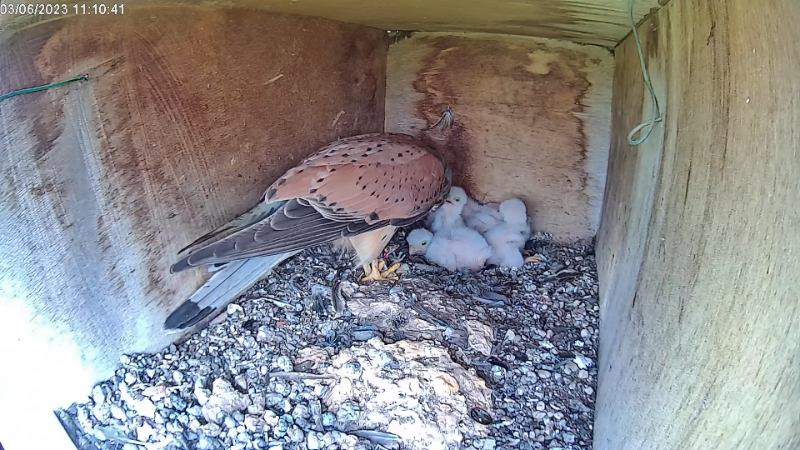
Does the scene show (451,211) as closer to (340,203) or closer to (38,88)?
(340,203)

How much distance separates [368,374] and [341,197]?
0.63 m

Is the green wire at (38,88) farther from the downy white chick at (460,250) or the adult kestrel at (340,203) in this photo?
the downy white chick at (460,250)

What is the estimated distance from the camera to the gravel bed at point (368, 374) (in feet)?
5.00

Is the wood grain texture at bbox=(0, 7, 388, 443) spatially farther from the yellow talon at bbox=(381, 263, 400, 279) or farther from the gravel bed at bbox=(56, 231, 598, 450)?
the yellow talon at bbox=(381, 263, 400, 279)

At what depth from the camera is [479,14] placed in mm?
1891

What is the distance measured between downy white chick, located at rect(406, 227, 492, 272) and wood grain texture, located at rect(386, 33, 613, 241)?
0.34m

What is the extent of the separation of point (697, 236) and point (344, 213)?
1.21m

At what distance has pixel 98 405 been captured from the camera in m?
1.58

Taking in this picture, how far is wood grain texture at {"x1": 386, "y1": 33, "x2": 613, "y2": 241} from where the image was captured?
2357 mm

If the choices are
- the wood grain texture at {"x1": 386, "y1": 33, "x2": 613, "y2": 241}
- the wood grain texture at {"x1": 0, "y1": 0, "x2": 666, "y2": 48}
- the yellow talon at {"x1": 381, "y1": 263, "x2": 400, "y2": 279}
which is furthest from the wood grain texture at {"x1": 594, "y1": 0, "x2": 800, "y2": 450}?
the yellow talon at {"x1": 381, "y1": 263, "x2": 400, "y2": 279}

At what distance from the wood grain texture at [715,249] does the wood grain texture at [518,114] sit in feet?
2.66

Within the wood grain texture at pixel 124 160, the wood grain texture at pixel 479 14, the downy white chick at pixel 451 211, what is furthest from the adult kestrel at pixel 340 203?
the wood grain texture at pixel 479 14

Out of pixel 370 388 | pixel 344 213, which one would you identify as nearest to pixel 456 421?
pixel 370 388

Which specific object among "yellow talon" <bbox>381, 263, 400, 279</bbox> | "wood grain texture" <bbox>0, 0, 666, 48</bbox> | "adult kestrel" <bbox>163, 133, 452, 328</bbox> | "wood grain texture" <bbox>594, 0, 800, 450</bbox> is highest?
"wood grain texture" <bbox>0, 0, 666, 48</bbox>
